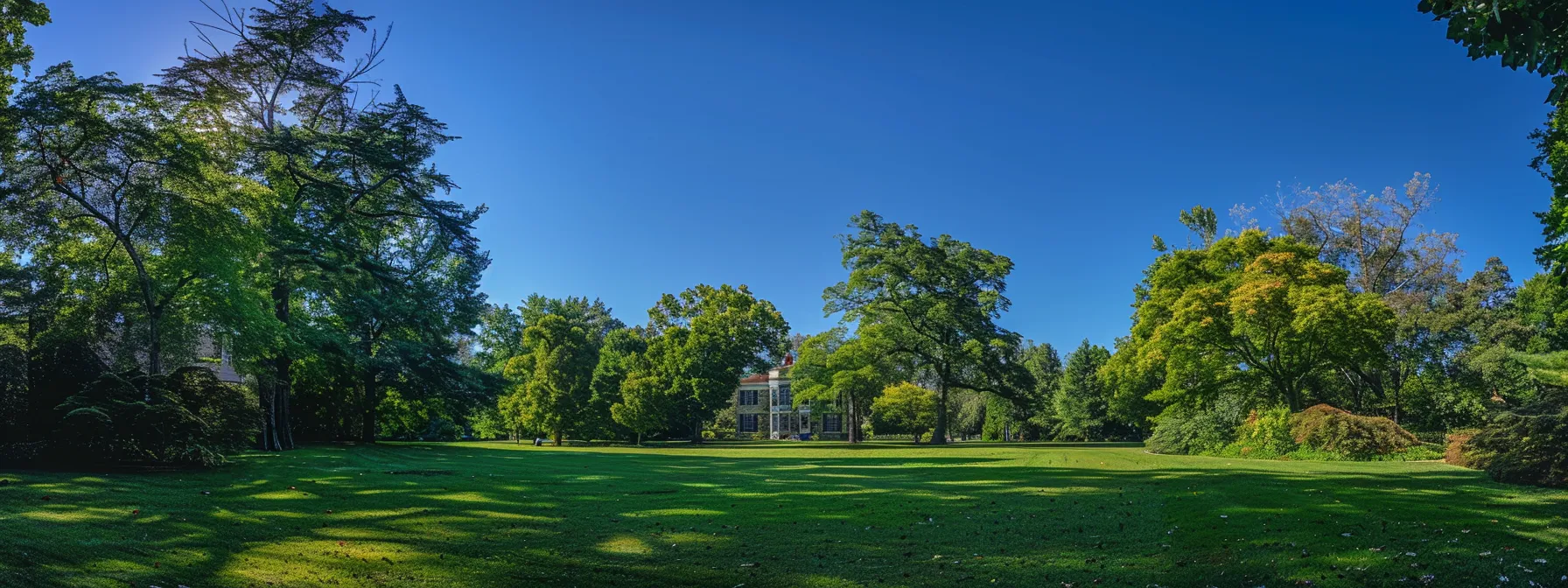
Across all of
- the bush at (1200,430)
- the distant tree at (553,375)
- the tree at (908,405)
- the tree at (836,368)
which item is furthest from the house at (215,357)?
the tree at (908,405)

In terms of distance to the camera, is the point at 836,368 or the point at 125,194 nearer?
the point at 125,194

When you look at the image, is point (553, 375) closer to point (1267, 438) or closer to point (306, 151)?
point (306, 151)

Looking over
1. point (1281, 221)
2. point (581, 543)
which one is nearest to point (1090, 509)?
point (581, 543)

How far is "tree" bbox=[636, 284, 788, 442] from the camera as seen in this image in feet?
147

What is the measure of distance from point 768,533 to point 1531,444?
1286cm

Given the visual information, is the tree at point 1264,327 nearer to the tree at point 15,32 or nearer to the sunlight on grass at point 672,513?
the sunlight on grass at point 672,513

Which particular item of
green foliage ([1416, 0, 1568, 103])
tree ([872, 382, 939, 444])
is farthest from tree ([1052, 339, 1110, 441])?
A: green foliage ([1416, 0, 1568, 103])

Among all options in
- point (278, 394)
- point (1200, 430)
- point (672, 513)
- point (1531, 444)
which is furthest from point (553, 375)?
point (1531, 444)

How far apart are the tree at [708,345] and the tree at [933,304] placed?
510cm

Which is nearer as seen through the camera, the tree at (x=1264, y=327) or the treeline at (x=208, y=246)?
the treeline at (x=208, y=246)

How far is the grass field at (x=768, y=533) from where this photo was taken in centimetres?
628

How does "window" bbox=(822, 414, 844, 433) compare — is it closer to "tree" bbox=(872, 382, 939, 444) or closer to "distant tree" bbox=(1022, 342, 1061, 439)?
"tree" bbox=(872, 382, 939, 444)

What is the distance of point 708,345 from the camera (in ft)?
149

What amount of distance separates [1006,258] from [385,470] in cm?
3490
